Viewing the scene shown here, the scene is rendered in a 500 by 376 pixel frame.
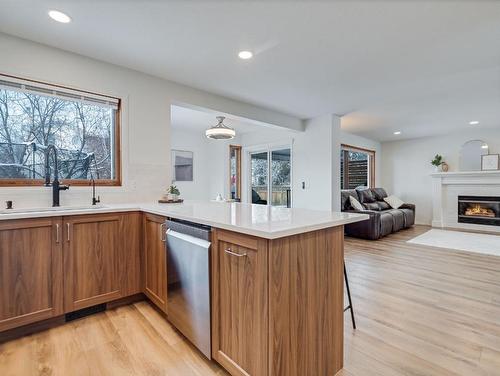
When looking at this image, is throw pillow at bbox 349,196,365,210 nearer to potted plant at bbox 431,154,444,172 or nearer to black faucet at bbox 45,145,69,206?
potted plant at bbox 431,154,444,172

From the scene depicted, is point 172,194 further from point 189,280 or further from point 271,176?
point 271,176

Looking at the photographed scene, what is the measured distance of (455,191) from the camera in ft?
21.4

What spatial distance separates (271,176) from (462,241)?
160 inches

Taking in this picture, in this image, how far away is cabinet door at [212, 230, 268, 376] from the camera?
4.03 ft

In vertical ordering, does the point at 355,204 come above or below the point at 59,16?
below

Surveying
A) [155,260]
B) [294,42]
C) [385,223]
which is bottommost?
[385,223]

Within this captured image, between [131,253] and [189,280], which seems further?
[131,253]

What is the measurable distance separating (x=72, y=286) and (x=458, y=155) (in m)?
8.25

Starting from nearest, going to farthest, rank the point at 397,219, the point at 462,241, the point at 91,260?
the point at 91,260 < the point at 462,241 < the point at 397,219

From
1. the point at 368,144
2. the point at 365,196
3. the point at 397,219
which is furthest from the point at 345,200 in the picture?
the point at 368,144

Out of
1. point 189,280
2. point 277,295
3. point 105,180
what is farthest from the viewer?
point 105,180

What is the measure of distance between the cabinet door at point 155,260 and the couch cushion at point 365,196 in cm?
504

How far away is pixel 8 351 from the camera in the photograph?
1767 mm

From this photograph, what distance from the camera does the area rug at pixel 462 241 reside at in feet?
14.3
